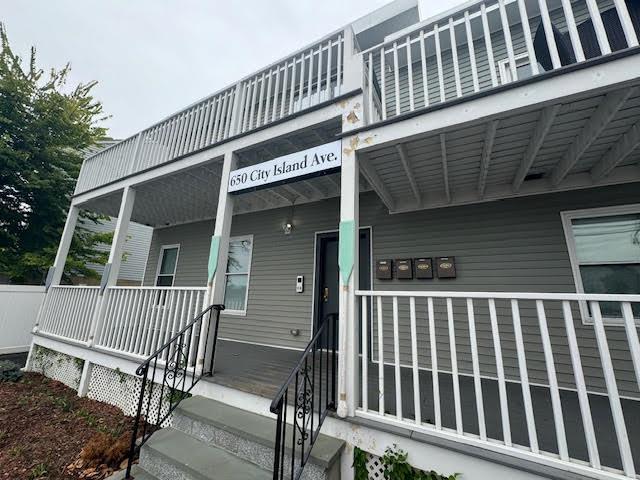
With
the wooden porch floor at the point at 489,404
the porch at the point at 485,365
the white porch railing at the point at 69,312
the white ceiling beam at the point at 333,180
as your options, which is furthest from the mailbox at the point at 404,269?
the white porch railing at the point at 69,312

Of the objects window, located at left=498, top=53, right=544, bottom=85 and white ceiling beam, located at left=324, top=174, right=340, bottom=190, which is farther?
white ceiling beam, located at left=324, top=174, right=340, bottom=190

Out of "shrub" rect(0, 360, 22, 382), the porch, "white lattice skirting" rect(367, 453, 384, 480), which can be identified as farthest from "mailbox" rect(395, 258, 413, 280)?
"shrub" rect(0, 360, 22, 382)

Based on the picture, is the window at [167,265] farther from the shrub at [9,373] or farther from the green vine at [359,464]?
the green vine at [359,464]

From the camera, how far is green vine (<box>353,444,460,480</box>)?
72.1 inches

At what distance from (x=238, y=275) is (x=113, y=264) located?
2228 mm

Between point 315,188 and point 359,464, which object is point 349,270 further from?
point 315,188

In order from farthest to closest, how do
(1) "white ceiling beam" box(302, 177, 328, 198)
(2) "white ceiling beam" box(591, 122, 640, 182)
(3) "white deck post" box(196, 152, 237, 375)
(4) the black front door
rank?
(1) "white ceiling beam" box(302, 177, 328, 198), (4) the black front door, (3) "white deck post" box(196, 152, 237, 375), (2) "white ceiling beam" box(591, 122, 640, 182)

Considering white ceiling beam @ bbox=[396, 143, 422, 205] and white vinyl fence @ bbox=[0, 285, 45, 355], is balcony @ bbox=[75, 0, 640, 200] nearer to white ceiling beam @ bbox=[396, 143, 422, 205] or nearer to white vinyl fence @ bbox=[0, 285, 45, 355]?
white ceiling beam @ bbox=[396, 143, 422, 205]

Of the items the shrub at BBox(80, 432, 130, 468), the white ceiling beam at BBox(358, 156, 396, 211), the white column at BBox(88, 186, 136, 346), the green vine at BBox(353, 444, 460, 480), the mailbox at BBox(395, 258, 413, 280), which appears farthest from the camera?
the white column at BBox(88, 186, 136, 346)

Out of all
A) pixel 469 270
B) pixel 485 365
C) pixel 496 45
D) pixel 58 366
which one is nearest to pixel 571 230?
pixel 469 270

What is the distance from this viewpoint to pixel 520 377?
1923 mm

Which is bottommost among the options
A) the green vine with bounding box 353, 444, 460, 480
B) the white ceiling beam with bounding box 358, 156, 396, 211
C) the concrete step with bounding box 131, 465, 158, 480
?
the concrete step with bounding box 131, 465, 158, 480

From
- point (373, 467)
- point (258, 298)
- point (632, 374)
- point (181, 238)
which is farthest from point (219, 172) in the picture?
point (632, 374)

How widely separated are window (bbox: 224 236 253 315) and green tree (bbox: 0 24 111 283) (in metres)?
4.30
